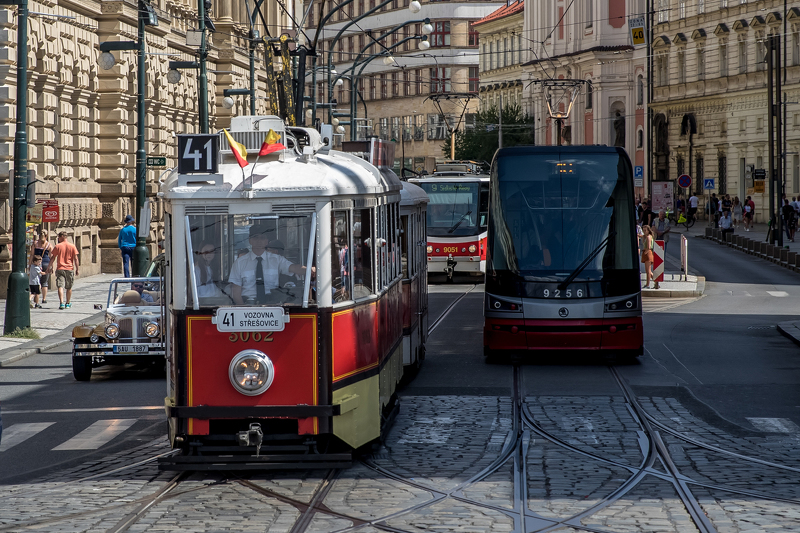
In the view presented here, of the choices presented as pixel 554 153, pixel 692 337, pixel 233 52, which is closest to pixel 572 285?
pixel 554 153

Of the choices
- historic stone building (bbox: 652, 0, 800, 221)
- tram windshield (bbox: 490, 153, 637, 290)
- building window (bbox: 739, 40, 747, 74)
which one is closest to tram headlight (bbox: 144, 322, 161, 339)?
tram windshield (bbox: 490, 153, 637, 290)

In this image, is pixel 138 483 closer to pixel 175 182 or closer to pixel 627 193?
pixel 175 182

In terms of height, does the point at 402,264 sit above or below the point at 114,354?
above

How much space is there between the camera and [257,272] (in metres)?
9.54

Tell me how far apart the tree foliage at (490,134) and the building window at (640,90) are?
48.1 ft

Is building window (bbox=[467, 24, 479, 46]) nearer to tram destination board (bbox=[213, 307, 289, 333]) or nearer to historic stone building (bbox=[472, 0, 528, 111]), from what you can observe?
historic stone building (bbox=[472, 0, 528, 111])

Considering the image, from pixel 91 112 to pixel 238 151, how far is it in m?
28.9

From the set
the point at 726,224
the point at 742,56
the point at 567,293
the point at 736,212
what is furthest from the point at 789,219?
the point at 567,293

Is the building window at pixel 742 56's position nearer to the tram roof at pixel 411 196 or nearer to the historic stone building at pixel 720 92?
the historic stone building at pixel 720 92

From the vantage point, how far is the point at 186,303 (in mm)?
9555

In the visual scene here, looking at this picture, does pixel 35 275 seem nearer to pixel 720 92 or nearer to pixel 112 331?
pixel 112 331

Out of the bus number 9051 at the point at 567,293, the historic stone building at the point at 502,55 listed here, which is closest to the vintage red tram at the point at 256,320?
the bus number 9051 at the point at 567,293

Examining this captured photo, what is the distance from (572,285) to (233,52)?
36.8m

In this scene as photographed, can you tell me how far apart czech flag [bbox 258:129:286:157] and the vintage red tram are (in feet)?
1.07
